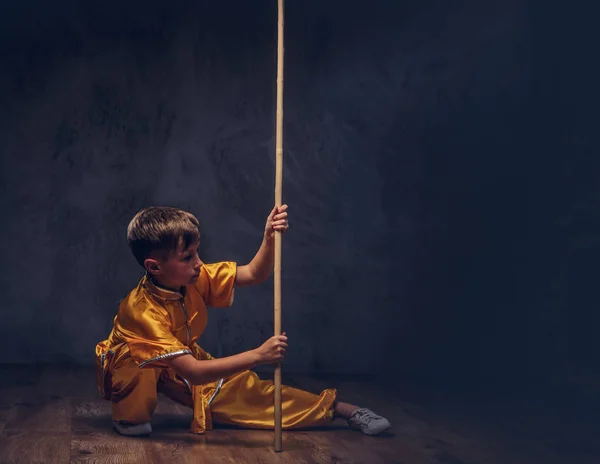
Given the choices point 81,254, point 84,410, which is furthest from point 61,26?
point 84,410

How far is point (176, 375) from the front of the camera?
285 cm

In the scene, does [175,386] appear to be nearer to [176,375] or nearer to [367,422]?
[176,375]

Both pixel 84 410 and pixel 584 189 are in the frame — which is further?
pixel 584 189

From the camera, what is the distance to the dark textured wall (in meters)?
3.87

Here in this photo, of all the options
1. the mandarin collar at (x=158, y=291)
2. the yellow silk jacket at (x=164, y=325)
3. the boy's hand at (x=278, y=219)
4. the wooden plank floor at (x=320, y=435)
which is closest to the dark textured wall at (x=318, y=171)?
the wooden plank floor at (x=320, y=435)

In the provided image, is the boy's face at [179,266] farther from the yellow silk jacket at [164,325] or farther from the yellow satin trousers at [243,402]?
the yellow satin trousers at [243,402]

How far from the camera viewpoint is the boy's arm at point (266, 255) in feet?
8.55

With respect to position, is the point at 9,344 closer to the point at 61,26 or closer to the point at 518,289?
the point at 61,26

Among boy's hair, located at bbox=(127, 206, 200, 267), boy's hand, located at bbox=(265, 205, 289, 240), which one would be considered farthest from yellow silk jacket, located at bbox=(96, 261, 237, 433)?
boy's hand, located at bbox=(265, 205, 289, 240)

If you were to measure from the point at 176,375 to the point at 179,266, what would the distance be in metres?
0.42

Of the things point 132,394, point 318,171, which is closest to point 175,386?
point 132,394

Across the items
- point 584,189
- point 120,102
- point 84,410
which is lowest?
point 84,410

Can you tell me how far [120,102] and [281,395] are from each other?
1716 millimetres

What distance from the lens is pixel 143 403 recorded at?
2.72 metres
